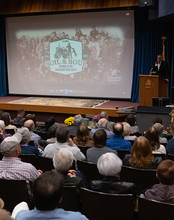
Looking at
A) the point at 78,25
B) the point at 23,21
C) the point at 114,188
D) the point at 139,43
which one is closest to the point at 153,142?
the point at 114,188

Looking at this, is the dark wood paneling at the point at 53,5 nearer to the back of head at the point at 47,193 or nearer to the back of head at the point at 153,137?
the back of head at the point at 153,137

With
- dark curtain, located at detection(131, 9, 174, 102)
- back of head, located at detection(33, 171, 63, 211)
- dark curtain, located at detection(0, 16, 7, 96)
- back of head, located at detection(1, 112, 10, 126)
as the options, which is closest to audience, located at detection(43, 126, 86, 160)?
back of head, located at detection(33, 171, 63, 211)

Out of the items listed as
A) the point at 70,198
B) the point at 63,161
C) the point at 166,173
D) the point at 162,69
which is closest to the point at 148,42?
the point at 162,69

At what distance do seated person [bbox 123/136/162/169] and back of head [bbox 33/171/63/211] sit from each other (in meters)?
1.36

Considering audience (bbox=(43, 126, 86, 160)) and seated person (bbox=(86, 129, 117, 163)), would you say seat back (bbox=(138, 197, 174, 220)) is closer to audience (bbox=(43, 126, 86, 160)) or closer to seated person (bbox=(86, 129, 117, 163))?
seated person (bbox=(86, 129, 117, 163))

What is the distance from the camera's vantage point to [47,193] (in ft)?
4.51

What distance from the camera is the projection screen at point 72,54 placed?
9.04 metres

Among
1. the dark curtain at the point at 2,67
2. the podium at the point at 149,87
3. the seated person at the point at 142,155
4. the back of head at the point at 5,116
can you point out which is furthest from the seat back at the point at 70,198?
the dark curtain at the point at 2,67

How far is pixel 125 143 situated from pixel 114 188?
1458 mm

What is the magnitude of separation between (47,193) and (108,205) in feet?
2.35

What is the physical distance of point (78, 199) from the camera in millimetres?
2246

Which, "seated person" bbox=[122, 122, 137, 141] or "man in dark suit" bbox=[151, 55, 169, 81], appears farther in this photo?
"man in dark suit" bbox=[151, 55, 169, 81]

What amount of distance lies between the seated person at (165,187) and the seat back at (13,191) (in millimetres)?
954

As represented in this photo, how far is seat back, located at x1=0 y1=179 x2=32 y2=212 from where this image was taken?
2205 mm
